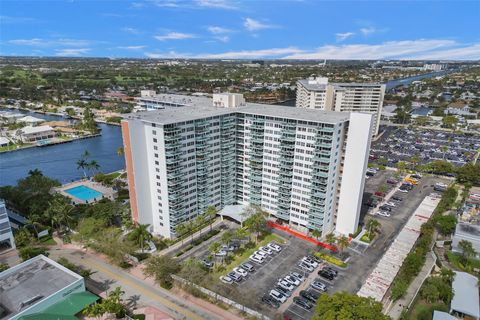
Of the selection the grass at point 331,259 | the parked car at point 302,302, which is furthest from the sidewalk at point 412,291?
the parked car at point 302,302

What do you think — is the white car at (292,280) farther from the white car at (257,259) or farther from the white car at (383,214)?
the white car at (383,214)

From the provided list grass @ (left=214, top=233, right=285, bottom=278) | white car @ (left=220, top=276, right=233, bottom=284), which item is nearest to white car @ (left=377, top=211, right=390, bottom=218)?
grass @ (left=214, top=233, right=285, bottom=278)

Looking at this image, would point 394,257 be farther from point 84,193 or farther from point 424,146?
point 424,146

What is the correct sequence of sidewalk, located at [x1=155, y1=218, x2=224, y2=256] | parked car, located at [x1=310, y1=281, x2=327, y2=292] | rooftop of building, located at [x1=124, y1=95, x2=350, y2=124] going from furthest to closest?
1. sidewalk, located at [x1=155, y1=218, x2=224, y2=256]
2. rooftop of building, located at [x1=124, y1=95, x2=350, y2=124]
3. parked car, located at [x1=310, y1=281, x2=327, y2=292]

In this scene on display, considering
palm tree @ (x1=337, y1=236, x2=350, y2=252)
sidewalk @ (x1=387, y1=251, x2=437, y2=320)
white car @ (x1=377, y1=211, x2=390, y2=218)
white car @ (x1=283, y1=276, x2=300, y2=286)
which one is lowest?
sidewalk @ (x1=387, y1=251, x2=437, y2=320)

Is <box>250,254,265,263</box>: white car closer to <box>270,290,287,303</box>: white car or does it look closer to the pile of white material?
<box>270,290,287,303</box>: white car

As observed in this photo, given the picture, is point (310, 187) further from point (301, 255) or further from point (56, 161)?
point (56, 161)
